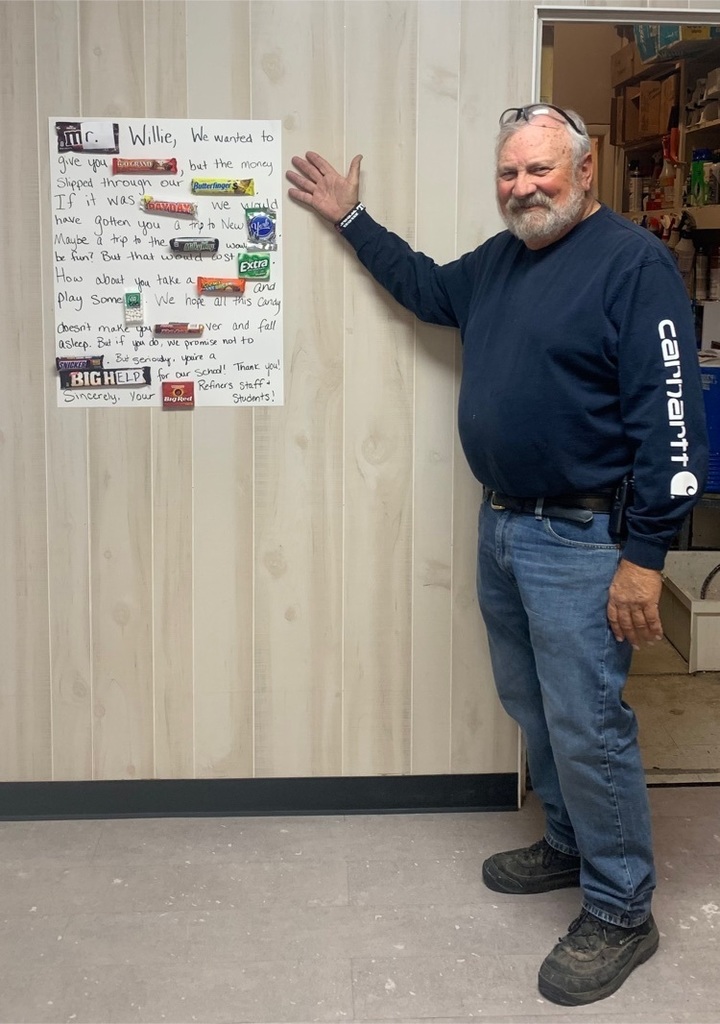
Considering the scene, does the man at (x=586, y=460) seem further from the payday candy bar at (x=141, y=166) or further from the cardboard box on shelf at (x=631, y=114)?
the cardboard box on shelf at (x=631, y=114)

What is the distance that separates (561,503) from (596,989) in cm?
94

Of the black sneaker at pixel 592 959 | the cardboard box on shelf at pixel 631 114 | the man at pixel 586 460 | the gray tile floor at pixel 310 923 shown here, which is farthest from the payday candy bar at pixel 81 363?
the cardboard box on shelf at pixel 631 114

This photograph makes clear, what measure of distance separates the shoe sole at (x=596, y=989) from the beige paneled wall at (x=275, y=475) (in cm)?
71

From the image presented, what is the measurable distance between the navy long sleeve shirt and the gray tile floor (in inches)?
33.9

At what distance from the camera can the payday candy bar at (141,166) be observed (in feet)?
8.32

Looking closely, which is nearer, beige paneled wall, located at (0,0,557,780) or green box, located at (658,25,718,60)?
beige paneled wall, located at (0,0,557,780)

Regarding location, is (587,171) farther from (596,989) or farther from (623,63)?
(623,63)

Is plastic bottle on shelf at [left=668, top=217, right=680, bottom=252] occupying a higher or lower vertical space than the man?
higher

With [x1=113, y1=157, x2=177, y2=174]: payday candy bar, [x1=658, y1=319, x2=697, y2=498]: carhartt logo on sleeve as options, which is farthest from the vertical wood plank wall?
[x1=658, y1=319, x2=697, y2=498]: carhartt logo on sleeve

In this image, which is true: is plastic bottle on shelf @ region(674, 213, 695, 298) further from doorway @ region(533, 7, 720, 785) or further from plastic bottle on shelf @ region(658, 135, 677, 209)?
doorway @ region(533, 7, 720, 785)

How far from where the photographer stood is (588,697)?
6.95 feet

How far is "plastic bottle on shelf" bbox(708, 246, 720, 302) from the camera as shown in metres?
4.77

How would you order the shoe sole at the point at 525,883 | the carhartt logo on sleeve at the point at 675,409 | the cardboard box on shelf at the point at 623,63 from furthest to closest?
the cardboard box on shelf at the point at 623,63, the shoe sole at the point at 525,883, the carhartt logo on sleeve at the point at 675,409

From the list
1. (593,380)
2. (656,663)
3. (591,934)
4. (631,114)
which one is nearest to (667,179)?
(631,114)
